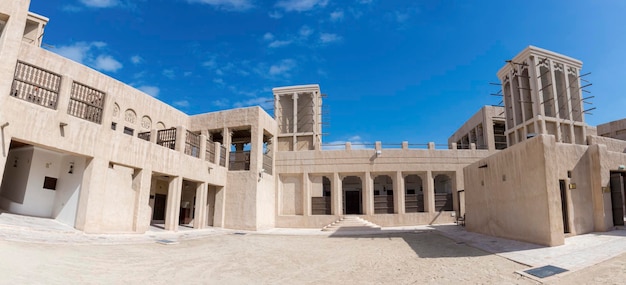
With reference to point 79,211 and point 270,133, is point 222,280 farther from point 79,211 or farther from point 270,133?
point 270,133

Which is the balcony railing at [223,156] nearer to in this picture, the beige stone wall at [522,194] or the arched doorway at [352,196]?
→ the arched doorway at [352,196]

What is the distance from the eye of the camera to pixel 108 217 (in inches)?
530

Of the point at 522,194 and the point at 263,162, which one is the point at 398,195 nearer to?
the point at 263,162

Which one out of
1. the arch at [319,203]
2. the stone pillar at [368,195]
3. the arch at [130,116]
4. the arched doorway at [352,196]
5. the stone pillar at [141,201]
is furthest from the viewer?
the arched doorway at [352,196]

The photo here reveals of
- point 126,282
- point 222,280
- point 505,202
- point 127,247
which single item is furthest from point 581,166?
point 127,247

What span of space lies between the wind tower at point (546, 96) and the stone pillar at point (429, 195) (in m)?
8.99

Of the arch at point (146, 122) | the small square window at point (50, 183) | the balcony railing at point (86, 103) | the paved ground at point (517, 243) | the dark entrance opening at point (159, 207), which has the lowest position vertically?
the paved ground at point (517, 243)

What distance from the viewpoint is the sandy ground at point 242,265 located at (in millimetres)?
6879

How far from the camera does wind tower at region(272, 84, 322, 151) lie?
30062mm

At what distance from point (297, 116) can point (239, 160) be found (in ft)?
30.6

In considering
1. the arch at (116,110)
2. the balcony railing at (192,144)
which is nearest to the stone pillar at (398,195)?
the balcony railing at (192,144)

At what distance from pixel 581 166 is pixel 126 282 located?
45.7ft

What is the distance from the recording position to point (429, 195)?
25.1 metres

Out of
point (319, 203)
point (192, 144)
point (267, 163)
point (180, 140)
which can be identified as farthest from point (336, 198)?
point (180, 140)
